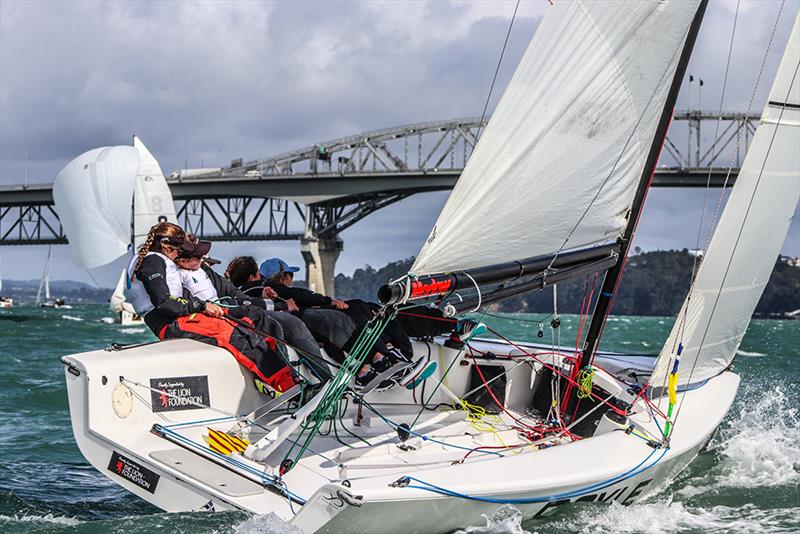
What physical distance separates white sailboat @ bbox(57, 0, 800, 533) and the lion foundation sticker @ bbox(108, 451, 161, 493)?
11 mm

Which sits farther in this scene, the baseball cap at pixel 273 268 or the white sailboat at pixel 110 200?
the white sailboat at pixel 110 200

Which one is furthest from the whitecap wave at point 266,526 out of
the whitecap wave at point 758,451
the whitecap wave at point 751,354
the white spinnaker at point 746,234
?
the whitecap wave at point 751,354

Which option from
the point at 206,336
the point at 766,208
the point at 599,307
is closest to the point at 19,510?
the point at 206,336

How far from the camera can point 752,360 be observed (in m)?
Answer: 20.0

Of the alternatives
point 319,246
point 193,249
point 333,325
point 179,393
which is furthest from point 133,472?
point 319,246

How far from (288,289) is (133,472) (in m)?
2.14

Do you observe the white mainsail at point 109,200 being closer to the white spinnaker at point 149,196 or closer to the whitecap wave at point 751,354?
the white spinnaker at point 149,196

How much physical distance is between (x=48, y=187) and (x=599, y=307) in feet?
162

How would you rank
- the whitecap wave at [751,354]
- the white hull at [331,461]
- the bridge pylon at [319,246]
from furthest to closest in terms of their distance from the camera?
the bridge pylon at [319,246] < the whitecap wave at [751,354] < the white hull at [331,461]

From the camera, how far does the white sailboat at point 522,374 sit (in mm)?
4652

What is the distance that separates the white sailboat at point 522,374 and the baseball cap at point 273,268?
1172 millimetres

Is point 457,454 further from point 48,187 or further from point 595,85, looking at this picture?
point 48,187

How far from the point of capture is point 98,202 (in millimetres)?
29188

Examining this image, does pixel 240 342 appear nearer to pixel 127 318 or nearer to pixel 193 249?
pixel 193 249
